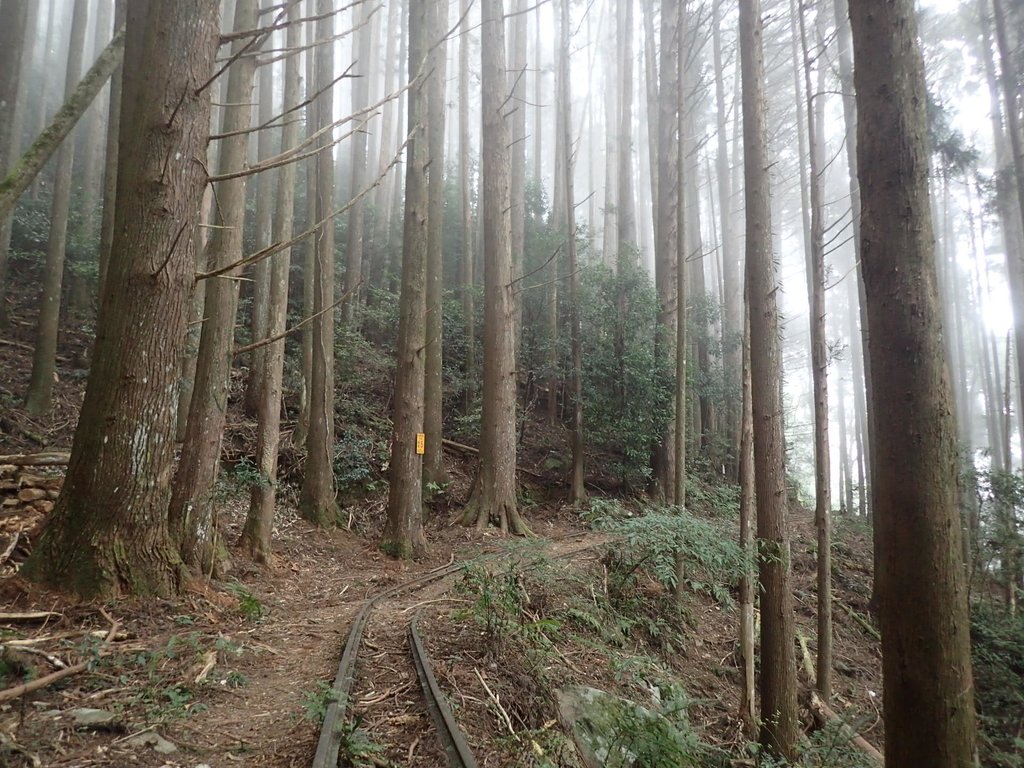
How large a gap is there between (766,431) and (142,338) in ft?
20.8

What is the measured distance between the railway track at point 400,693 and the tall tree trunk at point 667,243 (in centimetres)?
928

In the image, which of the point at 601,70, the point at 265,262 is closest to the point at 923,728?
the point at 265,262

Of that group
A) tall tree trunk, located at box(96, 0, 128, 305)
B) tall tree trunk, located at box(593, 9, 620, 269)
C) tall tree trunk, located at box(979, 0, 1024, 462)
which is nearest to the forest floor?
tall tree trunk, located at box(96, 0, 128, 305)

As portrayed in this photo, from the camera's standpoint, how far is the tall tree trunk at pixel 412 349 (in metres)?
9.12

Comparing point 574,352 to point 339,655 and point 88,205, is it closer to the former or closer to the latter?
point 339,655

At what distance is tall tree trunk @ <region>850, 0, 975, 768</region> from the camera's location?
2846mm

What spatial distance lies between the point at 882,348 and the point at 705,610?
788cm

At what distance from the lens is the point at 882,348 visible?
3.20 m

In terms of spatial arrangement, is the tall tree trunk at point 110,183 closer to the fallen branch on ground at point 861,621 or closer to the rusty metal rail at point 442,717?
the rusty metal rail at point 442,717

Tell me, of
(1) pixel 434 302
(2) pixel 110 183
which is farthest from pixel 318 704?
(2) pixel 110 183

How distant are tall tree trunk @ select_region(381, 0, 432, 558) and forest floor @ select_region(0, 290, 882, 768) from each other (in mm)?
623

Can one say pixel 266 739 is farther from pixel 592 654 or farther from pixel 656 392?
pixel 656 392

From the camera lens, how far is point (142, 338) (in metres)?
4.36

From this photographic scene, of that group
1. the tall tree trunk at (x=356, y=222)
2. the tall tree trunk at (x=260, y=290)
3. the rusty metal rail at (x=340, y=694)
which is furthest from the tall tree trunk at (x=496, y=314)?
the rusty metal rail at (x=340, y=694)
